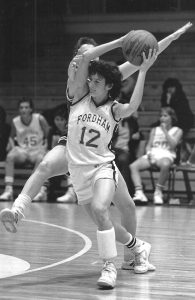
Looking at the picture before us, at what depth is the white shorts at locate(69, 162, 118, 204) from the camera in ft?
14.7

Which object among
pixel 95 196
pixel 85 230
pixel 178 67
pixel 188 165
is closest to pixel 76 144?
pixel 95 196

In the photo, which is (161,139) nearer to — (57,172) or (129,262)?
(129,262)

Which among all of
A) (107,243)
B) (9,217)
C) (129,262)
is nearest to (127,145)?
(129,262)

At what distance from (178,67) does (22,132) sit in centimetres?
263

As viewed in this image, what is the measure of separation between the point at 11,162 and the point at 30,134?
20.6 inches

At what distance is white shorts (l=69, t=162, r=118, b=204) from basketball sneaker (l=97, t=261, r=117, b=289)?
43 cm

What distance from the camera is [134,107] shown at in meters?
4.46

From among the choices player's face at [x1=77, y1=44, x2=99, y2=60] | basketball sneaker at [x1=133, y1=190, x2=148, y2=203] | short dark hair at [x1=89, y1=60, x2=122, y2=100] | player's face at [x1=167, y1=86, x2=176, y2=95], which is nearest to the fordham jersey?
short dark hair at [x1=89, y1=60, x2=122, y2=100]

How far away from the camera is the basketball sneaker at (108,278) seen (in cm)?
422

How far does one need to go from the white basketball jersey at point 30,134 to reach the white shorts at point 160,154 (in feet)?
5.58

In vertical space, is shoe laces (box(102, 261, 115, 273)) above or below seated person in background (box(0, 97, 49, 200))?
below

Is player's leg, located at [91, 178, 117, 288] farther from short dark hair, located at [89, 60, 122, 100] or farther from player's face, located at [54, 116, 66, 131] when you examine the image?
player's face, located at [54, 116, 66, 131]

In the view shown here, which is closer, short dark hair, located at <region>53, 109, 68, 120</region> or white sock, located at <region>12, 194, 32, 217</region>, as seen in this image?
white sock, located at <region>12, 194, 32, 217</region>

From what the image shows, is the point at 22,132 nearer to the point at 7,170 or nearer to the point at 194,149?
the point at 7,170
